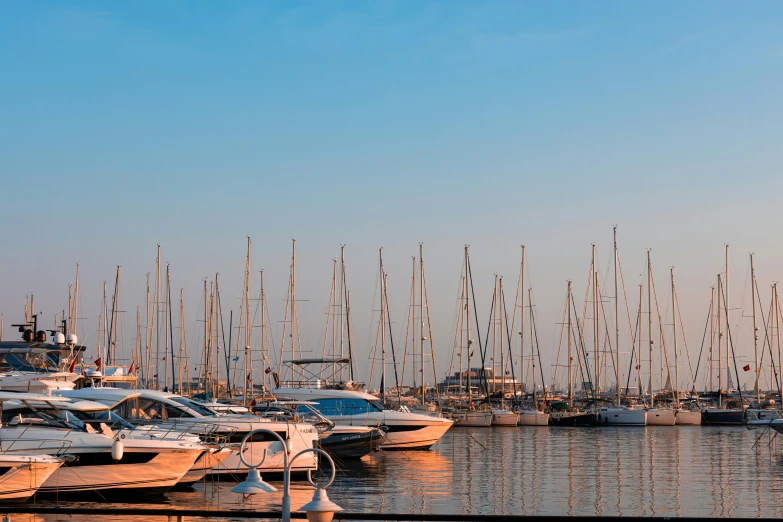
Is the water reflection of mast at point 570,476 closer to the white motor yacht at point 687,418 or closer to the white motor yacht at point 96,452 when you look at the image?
the white motor yacht at point 96,452

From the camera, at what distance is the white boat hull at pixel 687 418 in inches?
3036

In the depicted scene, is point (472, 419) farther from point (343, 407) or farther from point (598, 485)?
point (598, 485)

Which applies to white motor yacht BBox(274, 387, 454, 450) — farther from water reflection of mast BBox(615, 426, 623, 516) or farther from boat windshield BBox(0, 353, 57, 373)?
boat windshield BBox(0, 353, 57, 373)

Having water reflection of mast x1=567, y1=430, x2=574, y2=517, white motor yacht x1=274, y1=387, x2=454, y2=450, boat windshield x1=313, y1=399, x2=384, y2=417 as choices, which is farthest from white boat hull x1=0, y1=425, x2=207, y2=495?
boat windshield x1=313, y1=399, x2=384, y2=417

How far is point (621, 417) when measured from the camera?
248 feet

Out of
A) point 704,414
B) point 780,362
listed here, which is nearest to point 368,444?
point 704,414

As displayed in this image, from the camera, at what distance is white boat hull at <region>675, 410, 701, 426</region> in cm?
7712

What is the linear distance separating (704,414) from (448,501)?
58.0 metres

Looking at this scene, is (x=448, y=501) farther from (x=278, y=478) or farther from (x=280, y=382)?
(x=280, y=382)

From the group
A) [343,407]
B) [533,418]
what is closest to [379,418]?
[343,407]

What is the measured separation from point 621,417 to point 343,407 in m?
37.6

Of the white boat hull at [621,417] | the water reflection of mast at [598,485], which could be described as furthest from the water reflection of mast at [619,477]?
the white boat hull at [621,417]

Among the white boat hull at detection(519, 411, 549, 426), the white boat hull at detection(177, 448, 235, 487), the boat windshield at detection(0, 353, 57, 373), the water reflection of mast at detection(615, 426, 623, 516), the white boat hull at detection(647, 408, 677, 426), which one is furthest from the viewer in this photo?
the white boat hull at detection(519, 411, 549, 426)

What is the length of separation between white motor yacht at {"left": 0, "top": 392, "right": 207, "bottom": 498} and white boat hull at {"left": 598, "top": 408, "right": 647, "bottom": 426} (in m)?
55.5
